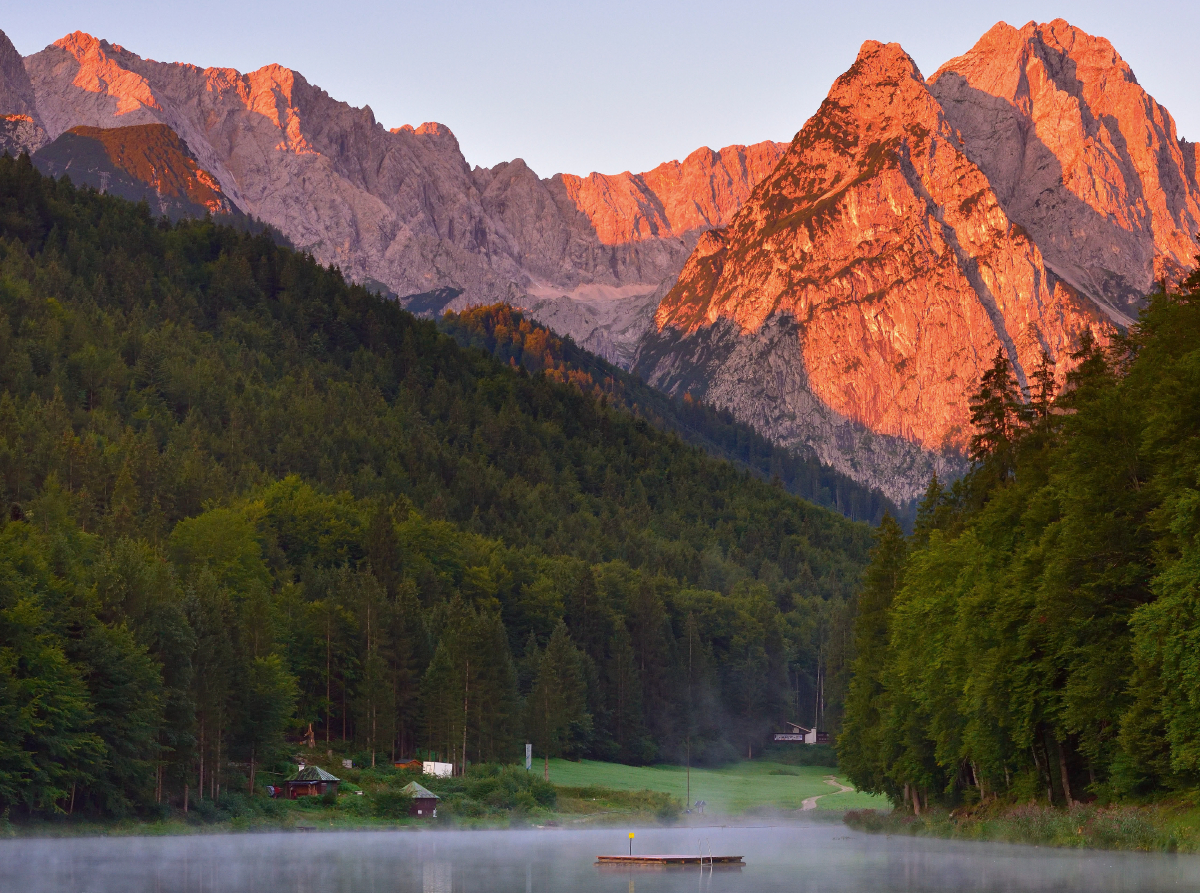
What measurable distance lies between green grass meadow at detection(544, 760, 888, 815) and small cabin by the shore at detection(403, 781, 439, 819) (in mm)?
27010

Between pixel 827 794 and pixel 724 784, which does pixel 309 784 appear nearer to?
Result: pixel 724 784

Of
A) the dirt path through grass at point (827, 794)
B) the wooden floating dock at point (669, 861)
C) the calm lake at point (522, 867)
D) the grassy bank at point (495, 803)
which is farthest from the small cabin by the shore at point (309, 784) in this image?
the dirt path through grass at point (827, 794)

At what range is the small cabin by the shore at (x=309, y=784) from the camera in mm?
108812

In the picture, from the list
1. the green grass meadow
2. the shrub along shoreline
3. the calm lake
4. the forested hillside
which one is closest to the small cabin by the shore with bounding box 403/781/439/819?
the shrub along shoreline

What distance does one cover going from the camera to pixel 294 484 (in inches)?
7781

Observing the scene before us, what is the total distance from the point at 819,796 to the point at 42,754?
A: 9354 cm

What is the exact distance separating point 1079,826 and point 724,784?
105280 millimetres

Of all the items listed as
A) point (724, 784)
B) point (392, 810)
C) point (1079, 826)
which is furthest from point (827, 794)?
point (1079, 826)

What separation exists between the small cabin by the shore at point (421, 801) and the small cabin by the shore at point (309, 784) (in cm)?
561

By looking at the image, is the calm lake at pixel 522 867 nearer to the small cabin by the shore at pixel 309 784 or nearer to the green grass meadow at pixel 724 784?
the small cabin by the shore at pixel 309 784

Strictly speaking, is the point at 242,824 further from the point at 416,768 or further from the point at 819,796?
the point at 819,796

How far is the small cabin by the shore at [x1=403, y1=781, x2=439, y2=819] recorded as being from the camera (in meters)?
110

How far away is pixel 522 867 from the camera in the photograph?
6812 centimetres

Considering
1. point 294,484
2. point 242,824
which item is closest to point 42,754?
point 242,824
